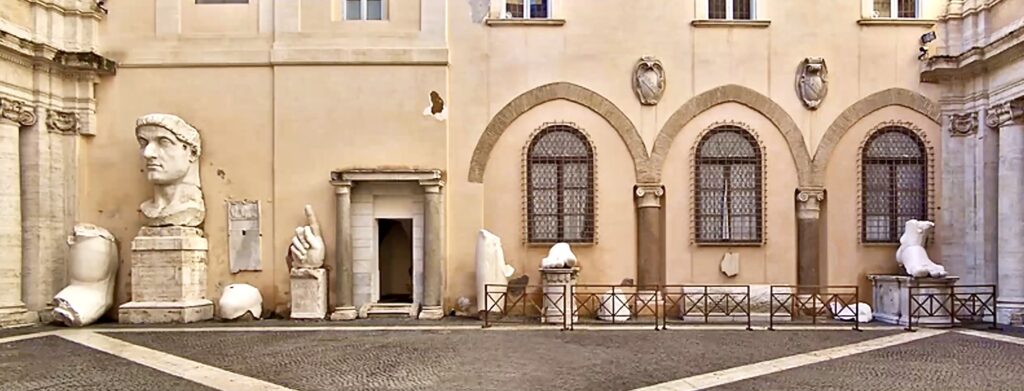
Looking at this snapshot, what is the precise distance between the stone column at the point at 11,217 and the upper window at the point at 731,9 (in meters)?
12.4

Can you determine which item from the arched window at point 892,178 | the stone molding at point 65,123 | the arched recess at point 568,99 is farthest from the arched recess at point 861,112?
the stone molding at point 65,123

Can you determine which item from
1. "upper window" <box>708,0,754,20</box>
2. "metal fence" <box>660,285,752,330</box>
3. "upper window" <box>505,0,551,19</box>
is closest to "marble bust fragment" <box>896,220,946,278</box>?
"metal fence" <box>660,285,752,330</box>

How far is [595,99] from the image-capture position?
13.9m

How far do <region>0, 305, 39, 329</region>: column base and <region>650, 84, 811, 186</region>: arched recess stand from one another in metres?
11.3

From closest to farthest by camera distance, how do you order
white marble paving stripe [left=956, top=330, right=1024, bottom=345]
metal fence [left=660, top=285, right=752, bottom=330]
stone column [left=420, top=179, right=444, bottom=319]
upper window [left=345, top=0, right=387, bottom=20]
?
white marble paving stripe [left=956, top=330, right=1024, bottom=345] → metal fence [left=660, top=285, right=752, bottom=330] → stone column [left=420, top=179, right=444, bottom=319] → upper window [left=345, top=0, right=387, bottom=20]

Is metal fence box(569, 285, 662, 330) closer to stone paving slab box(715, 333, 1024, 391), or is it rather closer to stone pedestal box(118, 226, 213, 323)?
stone paving slab box(715, 333, 1024, 391)

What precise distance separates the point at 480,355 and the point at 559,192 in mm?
5064

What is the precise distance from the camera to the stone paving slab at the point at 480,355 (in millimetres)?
8008

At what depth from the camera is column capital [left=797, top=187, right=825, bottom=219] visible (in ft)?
45.4

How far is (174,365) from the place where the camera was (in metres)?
8.95

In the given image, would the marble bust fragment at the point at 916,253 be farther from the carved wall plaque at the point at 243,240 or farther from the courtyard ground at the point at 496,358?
the carved wall plaque at the point at 243,240

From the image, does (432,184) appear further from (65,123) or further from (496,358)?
(65,123)

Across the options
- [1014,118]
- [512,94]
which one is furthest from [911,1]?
[512,94]

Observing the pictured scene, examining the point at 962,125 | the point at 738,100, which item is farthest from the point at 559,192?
the point at 962,125
